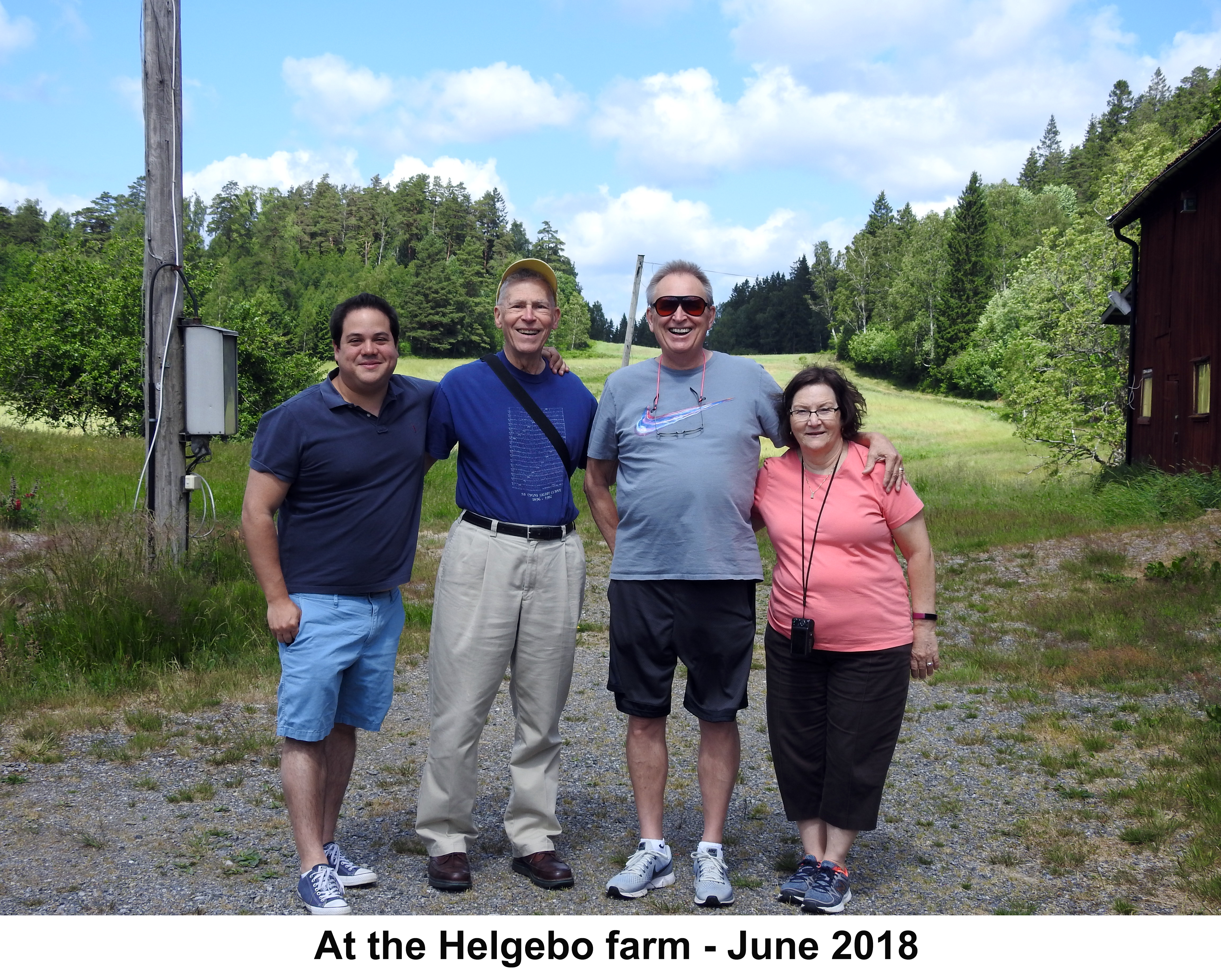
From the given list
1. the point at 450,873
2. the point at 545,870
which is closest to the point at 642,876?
the point at 545,870

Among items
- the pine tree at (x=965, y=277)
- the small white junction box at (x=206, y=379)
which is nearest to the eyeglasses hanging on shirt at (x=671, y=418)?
the small white junction box at (x=206, y=379)

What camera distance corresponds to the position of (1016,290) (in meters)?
62.6

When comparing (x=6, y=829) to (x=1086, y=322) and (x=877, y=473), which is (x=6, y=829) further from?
(x=1086, y=322)

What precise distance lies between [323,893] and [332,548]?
1.19 metres

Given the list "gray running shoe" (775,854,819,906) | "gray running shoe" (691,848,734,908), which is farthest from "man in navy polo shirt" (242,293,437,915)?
"gray running shoe" (775,854,819,906)

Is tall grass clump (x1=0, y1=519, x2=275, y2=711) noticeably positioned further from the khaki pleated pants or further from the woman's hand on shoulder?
the woman's hand on shoulder

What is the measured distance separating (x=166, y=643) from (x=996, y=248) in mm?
74801

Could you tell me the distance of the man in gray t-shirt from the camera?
3.79m

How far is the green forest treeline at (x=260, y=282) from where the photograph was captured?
32.3 meters

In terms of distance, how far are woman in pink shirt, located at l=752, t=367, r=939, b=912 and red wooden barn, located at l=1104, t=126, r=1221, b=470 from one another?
16.1 m

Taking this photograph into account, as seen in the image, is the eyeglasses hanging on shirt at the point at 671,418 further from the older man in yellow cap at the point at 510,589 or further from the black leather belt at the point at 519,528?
the black leather belt at the point at 519,528

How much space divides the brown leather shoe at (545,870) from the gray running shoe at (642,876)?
0.17 meters

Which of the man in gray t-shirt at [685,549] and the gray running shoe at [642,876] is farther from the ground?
the man in gray t-shirt at [685,549]

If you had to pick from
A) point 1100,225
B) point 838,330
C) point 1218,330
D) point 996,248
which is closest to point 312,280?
point 838,330
